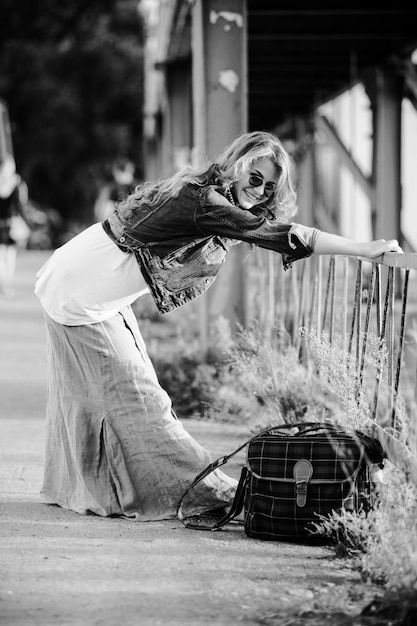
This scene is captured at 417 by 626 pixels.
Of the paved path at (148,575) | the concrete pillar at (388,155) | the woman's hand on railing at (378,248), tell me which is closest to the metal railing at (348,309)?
the woman's hand on railing at (378,248)

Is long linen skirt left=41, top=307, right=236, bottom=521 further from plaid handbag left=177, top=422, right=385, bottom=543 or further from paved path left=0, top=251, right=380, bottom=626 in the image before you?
plaid handbag left=177, top=422, right=385, bottom=543

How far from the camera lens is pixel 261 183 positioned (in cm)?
481

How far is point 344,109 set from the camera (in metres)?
20.7

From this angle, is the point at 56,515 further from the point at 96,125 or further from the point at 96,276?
the point at 96,125

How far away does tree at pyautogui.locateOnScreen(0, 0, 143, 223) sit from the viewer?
39.7 m

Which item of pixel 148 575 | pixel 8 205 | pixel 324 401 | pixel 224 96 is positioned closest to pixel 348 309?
pixel 324 401

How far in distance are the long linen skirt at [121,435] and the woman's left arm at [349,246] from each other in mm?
1028

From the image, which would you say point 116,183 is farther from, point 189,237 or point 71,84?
point 189,237

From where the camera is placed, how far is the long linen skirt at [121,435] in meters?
5.08

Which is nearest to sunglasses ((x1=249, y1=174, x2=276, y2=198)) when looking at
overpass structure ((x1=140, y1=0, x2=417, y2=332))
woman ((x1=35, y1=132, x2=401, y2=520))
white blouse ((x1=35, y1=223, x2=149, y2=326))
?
woman ((x1=35, y1=132, x2=401, y2=520))

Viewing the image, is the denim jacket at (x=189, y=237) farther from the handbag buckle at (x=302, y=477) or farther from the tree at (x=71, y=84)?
the tree at (x=71, y=84)

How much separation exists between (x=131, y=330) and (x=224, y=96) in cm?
401

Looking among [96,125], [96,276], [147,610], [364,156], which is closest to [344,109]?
[364,156]

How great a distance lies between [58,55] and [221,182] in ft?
120
